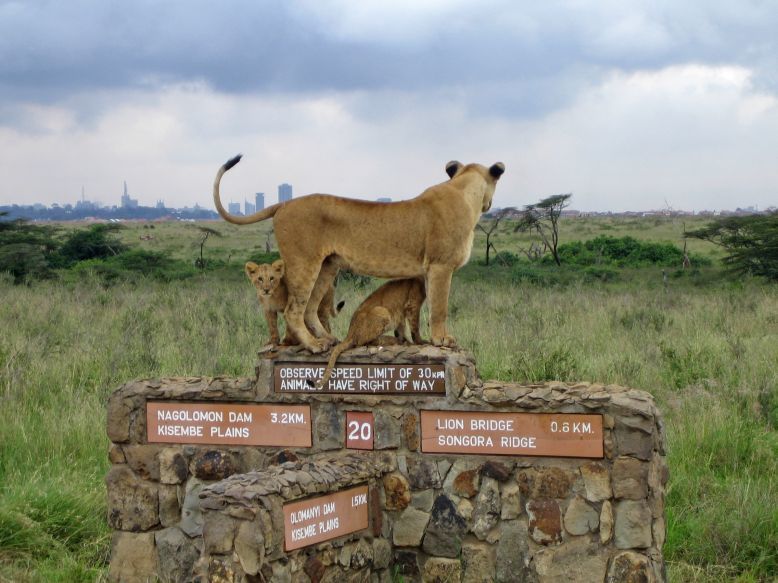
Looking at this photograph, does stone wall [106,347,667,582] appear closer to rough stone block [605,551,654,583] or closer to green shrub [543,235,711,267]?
rough stone block [605,551,654,583]

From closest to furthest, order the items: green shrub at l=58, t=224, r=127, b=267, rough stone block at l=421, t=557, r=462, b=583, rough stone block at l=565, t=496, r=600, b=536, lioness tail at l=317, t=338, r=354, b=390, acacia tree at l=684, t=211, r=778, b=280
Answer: rough stone block at l=565, t=496, r=600, b=536, rough stone block at l=421, t=557, r=462, b=583, lioness tail at l=317, t=338, r=354, b=390, acacia tree at l=684, t=211, r=778, b=280, green shrub at l=58, t=224, r=127, b=267

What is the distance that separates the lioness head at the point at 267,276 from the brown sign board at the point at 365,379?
0.50 meters

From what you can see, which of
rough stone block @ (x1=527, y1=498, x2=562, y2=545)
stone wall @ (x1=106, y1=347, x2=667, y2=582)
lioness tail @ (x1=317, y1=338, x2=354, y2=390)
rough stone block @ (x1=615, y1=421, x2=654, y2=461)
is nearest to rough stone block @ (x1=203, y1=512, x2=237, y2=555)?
stone wall @ (x1=106, y1=347, x2=667, y2=582)

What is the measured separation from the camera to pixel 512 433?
611 centimetres

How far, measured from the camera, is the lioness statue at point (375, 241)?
646cm

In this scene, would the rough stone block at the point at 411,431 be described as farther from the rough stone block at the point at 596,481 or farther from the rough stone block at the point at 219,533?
the rough stone block at the point at 219,533

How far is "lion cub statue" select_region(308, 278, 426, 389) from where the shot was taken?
21.2ft

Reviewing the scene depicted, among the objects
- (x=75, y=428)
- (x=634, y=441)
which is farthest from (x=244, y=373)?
(x=634, y=441)

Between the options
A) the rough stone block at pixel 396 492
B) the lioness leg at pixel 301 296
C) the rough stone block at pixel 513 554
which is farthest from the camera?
the lioness leg at pixel 301 296

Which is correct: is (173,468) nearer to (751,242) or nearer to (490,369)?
(490,369)

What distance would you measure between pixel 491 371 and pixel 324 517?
5.52 meters

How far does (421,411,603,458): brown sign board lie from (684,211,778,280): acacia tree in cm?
2035

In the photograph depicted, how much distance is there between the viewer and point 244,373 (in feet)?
38.2

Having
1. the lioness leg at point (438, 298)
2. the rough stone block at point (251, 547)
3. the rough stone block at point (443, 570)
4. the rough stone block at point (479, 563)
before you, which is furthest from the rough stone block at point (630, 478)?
the rough stone block at point (251, 547)
